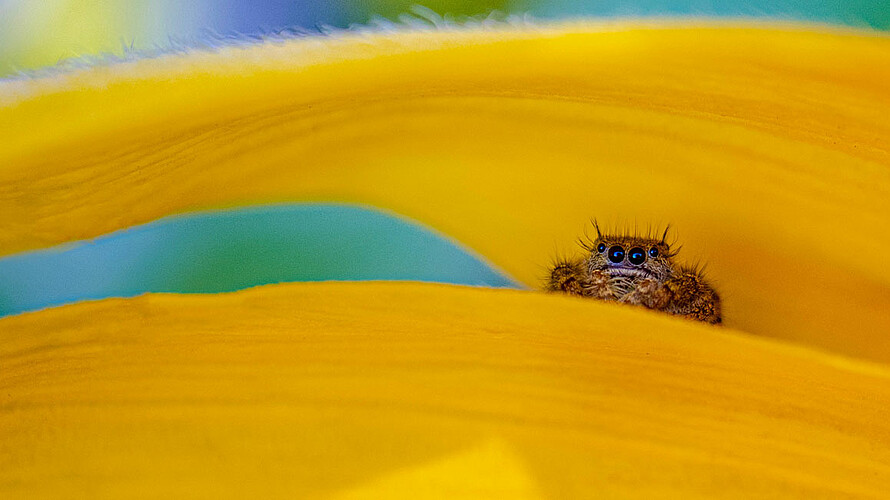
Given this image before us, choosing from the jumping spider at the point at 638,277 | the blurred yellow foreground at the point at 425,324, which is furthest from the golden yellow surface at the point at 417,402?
the jumping spider at the point at 638,277

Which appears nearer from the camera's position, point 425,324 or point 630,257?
point 425,324

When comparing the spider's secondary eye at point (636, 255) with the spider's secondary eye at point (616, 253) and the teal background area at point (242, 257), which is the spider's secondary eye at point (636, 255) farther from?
the teal background area at point (242, 257)

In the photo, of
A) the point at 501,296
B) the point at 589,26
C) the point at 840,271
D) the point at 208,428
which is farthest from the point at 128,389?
the point at 840,271

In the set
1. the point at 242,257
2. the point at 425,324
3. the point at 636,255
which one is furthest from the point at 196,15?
the point at 636,255

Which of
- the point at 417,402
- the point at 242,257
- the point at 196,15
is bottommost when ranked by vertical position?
the point at 417,402

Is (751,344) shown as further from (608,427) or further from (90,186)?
(90,186)

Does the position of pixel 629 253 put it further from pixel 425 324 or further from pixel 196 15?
pixel 196 15
